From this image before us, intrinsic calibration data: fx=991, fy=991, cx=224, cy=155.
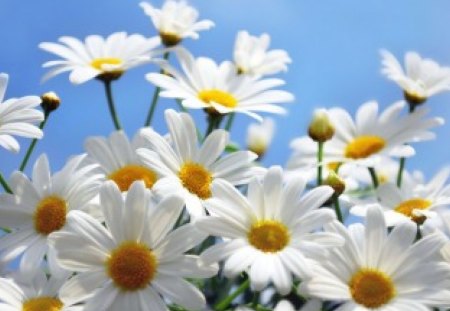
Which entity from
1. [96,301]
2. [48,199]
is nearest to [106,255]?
[96,301]

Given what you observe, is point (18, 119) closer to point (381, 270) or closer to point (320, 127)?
point (320, 127)

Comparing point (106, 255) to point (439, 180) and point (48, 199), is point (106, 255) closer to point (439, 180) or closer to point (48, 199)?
point (48, 199)

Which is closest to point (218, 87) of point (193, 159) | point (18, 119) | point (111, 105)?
point (111, 105)

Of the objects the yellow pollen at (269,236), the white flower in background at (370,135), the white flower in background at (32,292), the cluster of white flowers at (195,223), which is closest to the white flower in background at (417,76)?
the white flower in background at (370,135)

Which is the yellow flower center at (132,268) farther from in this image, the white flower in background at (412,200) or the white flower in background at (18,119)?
the white flower in background at (412,200)

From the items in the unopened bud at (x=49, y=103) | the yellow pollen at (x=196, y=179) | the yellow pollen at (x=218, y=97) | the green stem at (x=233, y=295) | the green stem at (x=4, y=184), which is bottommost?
the green stem at (x=233, y=295)

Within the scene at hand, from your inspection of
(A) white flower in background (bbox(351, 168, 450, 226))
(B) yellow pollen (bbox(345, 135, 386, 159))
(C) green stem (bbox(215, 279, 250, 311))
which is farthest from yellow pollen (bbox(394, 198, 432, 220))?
(C) green stem (bbox(215, 279, 250, 311))

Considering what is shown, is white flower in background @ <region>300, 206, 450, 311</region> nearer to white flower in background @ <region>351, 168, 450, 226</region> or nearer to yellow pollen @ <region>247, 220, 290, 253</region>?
yellow pollen @ <region>247, 220, 290, 253</region>
